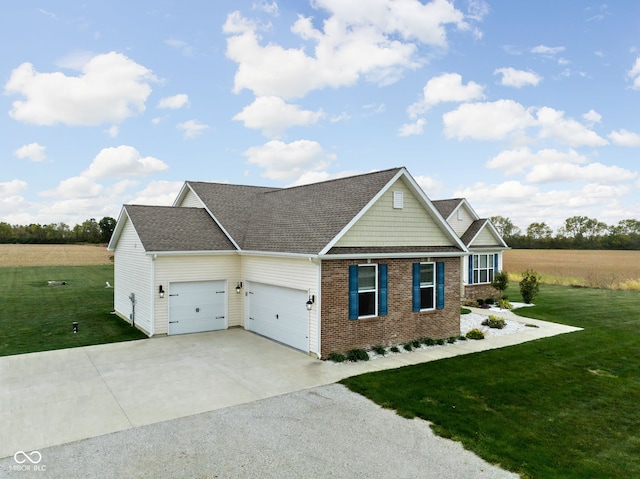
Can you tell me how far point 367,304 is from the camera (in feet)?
43.1

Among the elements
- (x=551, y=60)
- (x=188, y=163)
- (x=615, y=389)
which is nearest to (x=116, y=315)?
(x=188, y=163)

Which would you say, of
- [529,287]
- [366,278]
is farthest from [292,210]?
[529,287]

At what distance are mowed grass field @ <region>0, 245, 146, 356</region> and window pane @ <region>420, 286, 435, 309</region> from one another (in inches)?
406

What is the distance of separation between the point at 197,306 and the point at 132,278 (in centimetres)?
353

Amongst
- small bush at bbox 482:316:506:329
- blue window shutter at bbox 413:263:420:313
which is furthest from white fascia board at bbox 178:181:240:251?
small bush at bbox 482:316:506:329

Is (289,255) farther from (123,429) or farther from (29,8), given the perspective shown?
(29,8)

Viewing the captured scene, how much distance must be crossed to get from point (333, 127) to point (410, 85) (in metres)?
4.71

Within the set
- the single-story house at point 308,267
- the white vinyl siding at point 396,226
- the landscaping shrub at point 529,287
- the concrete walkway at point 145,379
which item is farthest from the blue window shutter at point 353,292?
the landscaping shrub at point 529,287

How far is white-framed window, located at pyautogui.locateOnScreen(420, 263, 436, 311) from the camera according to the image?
14578 mm

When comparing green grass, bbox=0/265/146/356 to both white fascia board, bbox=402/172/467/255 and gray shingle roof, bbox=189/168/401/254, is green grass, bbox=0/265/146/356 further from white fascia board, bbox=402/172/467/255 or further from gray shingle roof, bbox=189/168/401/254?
white fascia board, bbox=402/172/467/255

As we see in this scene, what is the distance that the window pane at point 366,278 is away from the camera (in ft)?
42.5

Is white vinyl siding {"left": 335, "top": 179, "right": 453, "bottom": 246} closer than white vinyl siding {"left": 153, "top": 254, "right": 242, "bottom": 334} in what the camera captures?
Yes

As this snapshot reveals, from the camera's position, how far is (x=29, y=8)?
50.0 feet

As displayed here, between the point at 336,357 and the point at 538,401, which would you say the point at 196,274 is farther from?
the point at 538,401
